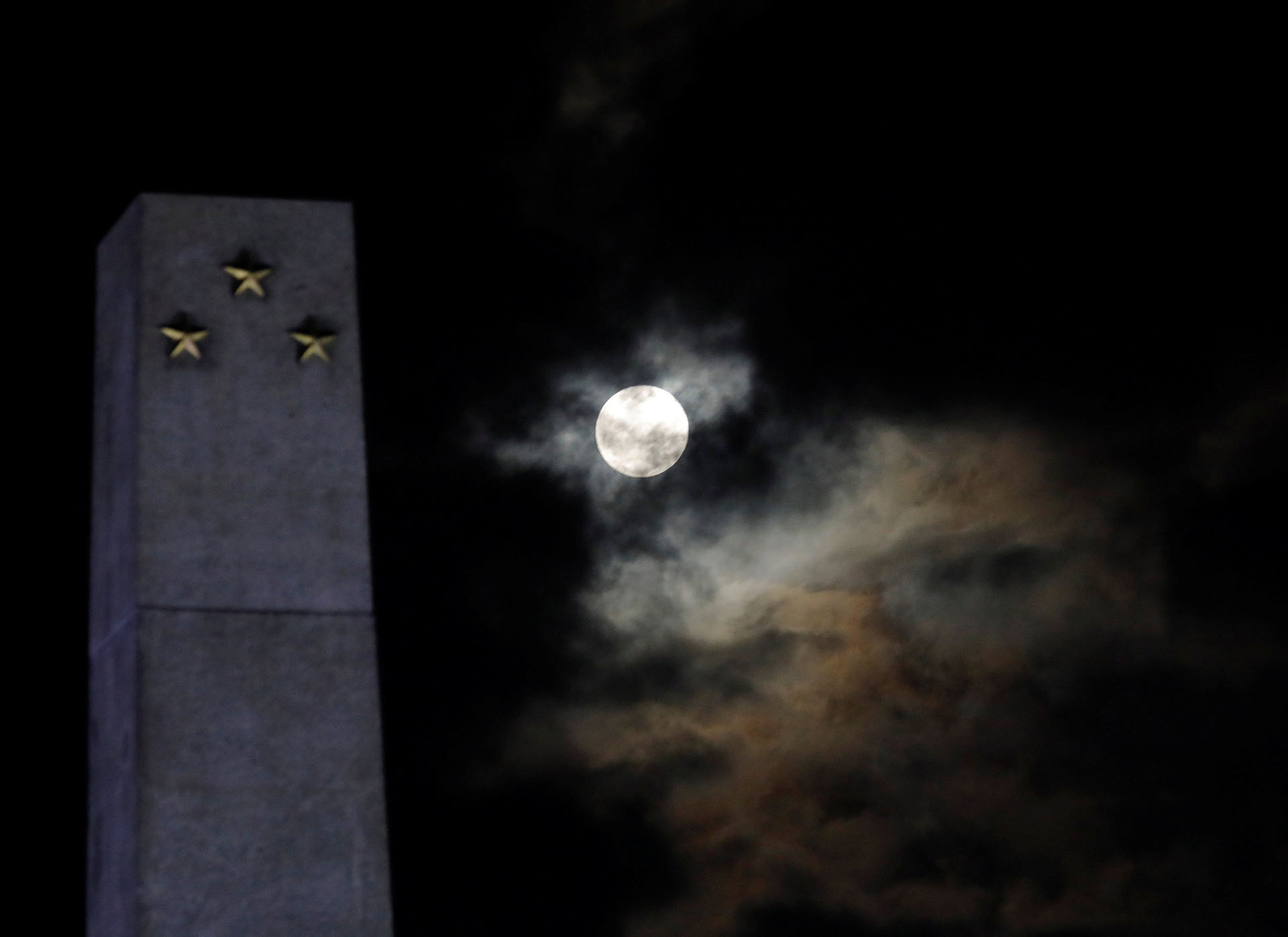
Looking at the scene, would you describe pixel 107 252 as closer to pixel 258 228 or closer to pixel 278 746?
pixel 258 228

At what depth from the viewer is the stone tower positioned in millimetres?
12523

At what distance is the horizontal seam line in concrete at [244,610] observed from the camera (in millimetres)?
12883

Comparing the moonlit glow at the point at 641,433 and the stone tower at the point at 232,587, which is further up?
the moonlit glow at the point at 641,433

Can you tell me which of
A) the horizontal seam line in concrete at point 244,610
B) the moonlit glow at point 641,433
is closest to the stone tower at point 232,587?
the horizontal seam line in concrete at point 244,610

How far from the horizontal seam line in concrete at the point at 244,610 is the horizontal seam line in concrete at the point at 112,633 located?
0.17 m

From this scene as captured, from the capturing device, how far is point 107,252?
48.7 feet

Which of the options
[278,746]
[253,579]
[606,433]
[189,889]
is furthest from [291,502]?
[606,433]

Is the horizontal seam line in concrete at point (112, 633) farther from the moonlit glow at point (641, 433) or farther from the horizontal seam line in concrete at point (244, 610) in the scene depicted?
the moonlit glow at point (641, 433)

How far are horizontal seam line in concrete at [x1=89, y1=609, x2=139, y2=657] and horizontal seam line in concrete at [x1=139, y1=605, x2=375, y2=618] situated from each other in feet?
0.55

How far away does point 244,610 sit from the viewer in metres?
13.1

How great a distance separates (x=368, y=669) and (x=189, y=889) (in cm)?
205

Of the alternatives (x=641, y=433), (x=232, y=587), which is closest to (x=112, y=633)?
(x=232, y=587)

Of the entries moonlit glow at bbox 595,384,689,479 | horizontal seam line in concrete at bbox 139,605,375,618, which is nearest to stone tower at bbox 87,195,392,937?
horizontal seam line in concrete at bbox 139,605,375,618

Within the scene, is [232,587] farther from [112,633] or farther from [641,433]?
[641,433]
